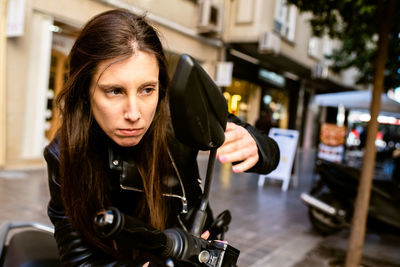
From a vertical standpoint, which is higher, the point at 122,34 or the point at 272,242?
the point at 122,34

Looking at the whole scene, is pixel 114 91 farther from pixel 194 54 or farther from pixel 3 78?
pixel 194 54

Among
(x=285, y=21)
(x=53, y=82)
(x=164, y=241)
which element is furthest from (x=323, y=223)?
(x=285, y=21)

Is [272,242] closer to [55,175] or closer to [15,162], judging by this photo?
[55,175]

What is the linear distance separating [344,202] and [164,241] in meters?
4.76

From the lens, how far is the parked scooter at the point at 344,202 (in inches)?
188

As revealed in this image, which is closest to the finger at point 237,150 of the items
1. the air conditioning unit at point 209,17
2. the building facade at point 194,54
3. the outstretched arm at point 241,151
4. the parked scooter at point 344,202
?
the outstretched arm at point 241,151

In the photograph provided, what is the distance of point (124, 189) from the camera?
1.31 m

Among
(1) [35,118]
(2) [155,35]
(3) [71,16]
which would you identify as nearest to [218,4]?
(3) [71,16]

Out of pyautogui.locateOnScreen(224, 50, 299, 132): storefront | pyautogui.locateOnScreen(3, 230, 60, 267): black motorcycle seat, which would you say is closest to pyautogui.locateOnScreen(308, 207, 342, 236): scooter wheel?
pyautogui.locateOnScreen(3, 230, 60, 267): black motorcycle seat

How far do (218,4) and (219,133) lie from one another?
12575 mm

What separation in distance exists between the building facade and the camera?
0.91 m

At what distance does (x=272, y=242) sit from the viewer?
15.6ft

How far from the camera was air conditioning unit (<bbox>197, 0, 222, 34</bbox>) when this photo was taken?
12047mm

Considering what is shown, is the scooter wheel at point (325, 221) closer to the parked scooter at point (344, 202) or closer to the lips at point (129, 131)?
the parked scooter at point (344, 202)
